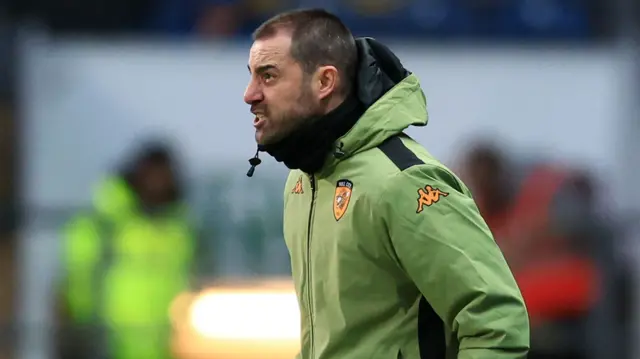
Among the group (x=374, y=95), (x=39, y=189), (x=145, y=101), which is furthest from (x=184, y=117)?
(x=374, y=95)

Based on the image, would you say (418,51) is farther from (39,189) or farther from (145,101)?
(39,189)

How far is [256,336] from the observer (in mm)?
7832

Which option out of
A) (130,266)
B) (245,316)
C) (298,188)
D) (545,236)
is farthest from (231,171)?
(298,188)

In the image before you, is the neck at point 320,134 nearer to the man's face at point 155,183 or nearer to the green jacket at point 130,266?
the man's face at point 155,183

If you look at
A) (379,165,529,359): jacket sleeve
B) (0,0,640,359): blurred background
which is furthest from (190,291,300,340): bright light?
(379,165,529,359): jacket sleeve

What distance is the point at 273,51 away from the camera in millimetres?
3268

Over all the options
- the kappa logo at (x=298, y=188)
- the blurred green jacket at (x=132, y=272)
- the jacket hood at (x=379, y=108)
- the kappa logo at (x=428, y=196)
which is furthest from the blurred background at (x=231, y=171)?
the kappa logo at (x=428, y=196)

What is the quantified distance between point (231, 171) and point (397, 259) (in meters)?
5.54

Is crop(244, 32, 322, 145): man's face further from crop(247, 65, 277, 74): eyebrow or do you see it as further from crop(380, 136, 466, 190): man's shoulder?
crop(380, 136, 466, 190): man's shoulder

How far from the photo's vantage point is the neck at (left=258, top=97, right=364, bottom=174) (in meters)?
3.26

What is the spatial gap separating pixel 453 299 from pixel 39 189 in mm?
5883

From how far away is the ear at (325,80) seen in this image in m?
3.25

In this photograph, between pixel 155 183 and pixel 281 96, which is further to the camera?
pixel 155 183

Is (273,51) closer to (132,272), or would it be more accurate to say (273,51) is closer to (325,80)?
(325,80)
